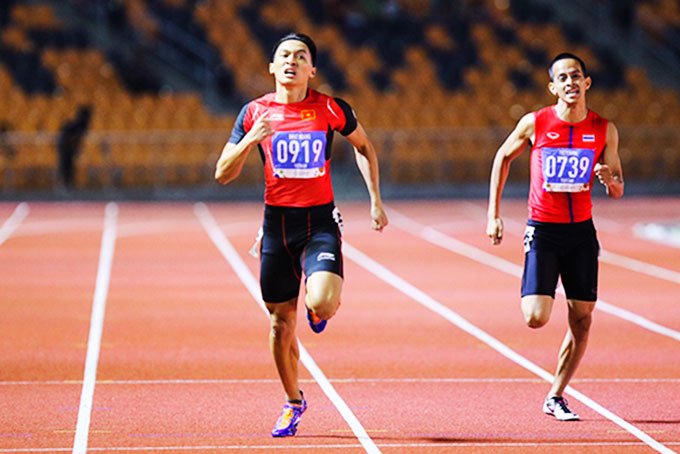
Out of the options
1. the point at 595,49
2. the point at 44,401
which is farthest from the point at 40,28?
the point at 44,401

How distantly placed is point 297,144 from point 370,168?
57 cm

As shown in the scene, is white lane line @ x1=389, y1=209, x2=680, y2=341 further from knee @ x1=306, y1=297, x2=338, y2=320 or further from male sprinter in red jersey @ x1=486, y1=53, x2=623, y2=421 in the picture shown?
knee @ x1=306, y1=297, x2=338, y2=320

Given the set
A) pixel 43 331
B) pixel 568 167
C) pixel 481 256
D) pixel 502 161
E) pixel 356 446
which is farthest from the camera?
pixel 481 256

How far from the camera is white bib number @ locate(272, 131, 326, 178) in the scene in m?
6.40

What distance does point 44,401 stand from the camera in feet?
24.0


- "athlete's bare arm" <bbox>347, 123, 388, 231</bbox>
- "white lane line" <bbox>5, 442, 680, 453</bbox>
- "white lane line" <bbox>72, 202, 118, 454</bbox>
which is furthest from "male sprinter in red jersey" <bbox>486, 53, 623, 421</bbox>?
"white lane line" <bbox>72, 202, 118, 454</bbox>

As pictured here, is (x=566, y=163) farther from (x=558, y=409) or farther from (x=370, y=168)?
(x=558, y=409)

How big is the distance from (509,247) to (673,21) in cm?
1788

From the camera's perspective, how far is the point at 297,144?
640 centimetres

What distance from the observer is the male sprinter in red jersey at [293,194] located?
640 cm

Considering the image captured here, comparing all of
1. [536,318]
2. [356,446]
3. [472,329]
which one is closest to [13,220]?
[472,329]

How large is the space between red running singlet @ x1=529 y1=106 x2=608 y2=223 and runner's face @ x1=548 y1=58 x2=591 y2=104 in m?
0.19

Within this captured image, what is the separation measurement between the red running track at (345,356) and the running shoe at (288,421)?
7 cm

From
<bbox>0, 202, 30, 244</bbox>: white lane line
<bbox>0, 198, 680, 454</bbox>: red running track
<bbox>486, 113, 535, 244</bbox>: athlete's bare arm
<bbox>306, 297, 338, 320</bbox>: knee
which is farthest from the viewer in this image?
<bbox>0, 202, 30, 244</bbox>: white lane line
